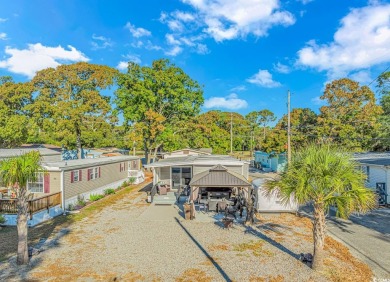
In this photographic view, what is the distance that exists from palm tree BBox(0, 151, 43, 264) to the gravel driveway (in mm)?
601

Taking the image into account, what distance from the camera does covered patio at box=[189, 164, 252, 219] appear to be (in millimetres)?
14016

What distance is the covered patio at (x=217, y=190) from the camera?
1402cm

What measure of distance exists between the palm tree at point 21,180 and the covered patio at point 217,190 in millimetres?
7453

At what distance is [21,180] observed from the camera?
8.59 meters

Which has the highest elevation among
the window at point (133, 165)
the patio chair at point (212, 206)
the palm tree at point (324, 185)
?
the palm tree at point (324, 185)

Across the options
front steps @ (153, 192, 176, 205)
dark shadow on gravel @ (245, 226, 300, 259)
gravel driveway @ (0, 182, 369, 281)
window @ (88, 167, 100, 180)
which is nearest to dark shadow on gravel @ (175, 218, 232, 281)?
gravel driveway @ (0, 182, 369, 281)

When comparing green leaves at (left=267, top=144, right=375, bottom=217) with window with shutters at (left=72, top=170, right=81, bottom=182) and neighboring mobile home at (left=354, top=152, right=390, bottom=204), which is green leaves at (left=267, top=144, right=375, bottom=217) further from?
window with shutters at (left=72, top=170, right=81, bottom=182)

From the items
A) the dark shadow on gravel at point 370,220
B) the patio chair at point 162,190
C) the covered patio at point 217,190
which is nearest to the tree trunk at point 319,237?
the dark shadow on gravel at point 370,220

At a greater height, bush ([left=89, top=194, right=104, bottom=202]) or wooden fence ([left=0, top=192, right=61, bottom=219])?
wooden fence ([left=0, top=192, right=61, bottom=219])

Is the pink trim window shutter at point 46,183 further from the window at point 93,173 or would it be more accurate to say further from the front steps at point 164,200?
the front steps at point 164,200

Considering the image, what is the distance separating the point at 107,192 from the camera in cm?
2053

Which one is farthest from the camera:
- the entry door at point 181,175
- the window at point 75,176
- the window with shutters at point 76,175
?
the entry door at point 181,175

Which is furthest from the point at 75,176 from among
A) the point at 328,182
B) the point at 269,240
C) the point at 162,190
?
the point at 328,182

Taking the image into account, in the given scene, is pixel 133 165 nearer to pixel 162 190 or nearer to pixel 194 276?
pixel 162 190
